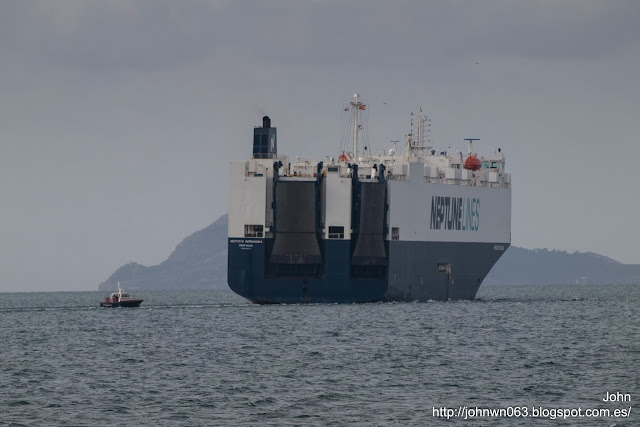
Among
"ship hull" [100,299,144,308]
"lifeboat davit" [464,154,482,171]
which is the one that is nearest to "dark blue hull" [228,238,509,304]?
"lifeboat davit" [464,154,482,171]

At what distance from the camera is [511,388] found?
2008 inches

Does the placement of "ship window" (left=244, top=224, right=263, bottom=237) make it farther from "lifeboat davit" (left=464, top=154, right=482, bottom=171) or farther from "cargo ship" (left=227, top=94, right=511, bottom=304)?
"lifeboat davit" (left=464, top=154, right=482, bottom=171)

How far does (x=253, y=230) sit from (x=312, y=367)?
3756cm

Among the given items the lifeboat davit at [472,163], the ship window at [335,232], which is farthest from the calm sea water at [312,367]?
the lifeboat davit at [472,163]

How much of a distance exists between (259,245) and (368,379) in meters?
41.3

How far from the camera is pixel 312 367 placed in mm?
58625

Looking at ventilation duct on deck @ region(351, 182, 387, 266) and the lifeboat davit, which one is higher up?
the lifeboat davit

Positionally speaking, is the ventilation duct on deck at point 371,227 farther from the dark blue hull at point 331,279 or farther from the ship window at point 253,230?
the ship window at point 253,230

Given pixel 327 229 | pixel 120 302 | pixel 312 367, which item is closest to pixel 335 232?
pixel 327 229

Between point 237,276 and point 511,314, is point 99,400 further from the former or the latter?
point 511,314

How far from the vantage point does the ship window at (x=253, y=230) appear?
95.1 metres

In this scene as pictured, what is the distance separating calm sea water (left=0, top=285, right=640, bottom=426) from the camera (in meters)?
45.3

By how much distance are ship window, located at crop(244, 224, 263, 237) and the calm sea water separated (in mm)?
5455

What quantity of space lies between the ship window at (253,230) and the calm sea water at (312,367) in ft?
17.9
